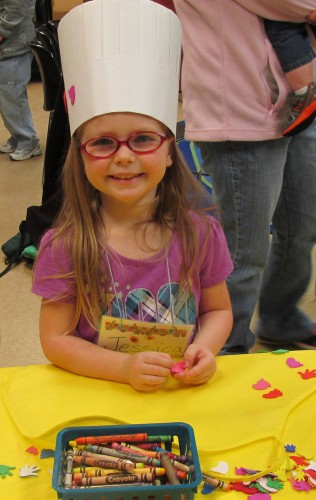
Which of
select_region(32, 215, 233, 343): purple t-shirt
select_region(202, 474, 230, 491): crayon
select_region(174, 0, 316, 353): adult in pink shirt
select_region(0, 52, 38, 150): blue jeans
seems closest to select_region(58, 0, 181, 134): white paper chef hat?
select_region(32, 215, 233, 343): purple t-shirt

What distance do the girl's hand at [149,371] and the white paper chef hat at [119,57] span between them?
37 cm

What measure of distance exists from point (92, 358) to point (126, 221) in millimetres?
249

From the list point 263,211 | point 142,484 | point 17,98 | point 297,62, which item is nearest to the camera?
point 142,484

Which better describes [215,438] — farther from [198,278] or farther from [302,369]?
[198,278]

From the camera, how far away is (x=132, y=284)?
3.25 feet

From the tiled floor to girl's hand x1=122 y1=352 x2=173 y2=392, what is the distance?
1042 millimetres

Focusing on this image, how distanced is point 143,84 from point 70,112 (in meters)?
0.14

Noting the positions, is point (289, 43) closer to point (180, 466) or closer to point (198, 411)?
point (198, 411)

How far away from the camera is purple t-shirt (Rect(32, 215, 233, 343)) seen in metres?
0.97

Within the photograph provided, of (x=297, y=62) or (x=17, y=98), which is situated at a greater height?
(x=297, y=62)

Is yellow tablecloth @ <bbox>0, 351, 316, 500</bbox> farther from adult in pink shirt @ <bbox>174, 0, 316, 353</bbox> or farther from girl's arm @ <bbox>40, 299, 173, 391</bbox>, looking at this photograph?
adult in pink shirt @ <bbox>174, 0, 316, 353</bbox>

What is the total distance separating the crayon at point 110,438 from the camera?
68 cm

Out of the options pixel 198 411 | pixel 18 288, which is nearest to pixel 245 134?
pixel 198 411

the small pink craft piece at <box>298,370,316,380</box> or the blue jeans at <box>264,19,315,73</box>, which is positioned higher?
the blue jeans at <box>264,19,315,73</box>
